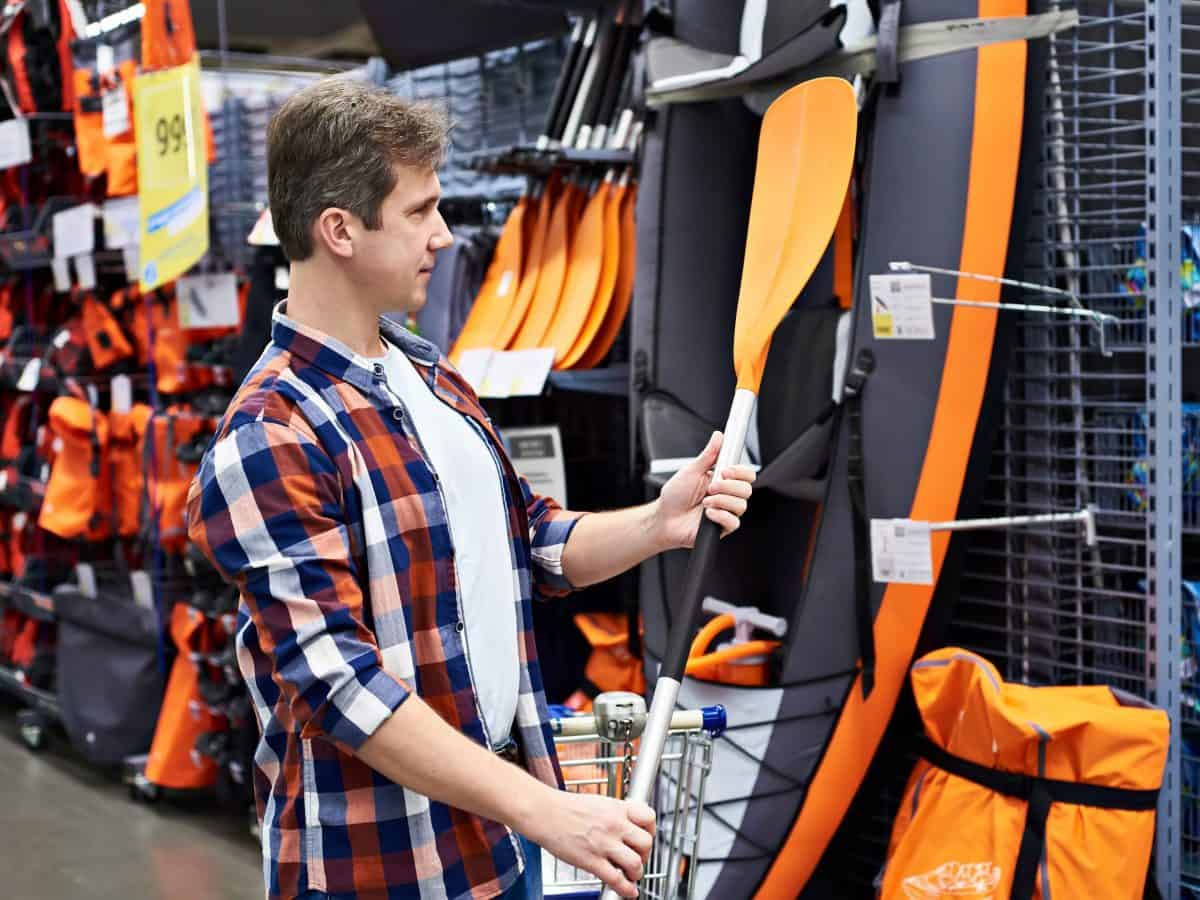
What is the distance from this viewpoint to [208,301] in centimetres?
383

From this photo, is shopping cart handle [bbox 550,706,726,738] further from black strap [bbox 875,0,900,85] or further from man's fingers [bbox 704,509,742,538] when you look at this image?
black strap [bbox 875,0,900,85]

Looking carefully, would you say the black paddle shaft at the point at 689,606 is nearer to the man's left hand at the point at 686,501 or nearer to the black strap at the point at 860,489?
the man's left hand at the point at 686,501

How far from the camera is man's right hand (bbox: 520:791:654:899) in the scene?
1.19 meters

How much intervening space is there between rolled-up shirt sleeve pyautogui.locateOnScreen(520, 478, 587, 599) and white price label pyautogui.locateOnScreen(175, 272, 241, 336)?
2.37 metres

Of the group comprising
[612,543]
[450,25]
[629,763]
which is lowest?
[629,763]

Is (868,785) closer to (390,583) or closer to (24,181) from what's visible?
(390,583)

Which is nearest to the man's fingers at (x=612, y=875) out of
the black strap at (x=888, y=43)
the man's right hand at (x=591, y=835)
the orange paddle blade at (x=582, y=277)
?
the man's right hand at (x=591, y=835)

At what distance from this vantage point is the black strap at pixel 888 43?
8.04 ft

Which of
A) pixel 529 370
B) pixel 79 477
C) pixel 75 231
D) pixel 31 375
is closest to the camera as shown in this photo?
pixel 529 370

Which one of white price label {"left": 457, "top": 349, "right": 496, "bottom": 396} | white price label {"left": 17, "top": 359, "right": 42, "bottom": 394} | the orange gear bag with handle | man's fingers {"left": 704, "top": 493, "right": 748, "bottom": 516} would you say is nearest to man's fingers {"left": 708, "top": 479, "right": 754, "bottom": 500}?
man's fingers {"left": 704, "top": 493, "right": 748, "bottom": 516}

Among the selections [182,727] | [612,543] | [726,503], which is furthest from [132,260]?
[726,503]

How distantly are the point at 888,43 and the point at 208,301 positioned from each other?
2.03 meters

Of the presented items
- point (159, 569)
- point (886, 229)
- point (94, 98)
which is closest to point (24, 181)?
point (94, 98)

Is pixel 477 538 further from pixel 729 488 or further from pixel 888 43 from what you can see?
pixel 888 43
